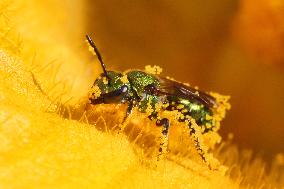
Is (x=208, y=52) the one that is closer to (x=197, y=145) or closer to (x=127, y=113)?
(x=197, y=145)

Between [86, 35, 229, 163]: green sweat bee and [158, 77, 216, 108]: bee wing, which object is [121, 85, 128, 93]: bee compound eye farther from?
[158, 77, 216, 108]: bee wing

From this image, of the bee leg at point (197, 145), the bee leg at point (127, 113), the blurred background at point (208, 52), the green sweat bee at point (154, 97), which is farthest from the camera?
the blurred background at point (208, 52)

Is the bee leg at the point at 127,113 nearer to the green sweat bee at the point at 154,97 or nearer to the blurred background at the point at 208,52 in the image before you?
the green sweat bee at the point at 154,97

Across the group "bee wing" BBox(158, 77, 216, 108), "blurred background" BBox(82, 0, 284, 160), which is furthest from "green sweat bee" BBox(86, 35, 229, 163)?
"blurred background" BBox(82, 0, 284, 160)

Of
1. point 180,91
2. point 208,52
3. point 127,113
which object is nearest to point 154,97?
point 180,91

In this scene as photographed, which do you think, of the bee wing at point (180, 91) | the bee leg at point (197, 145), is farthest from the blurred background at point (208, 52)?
the bee leg at point (197, 145)

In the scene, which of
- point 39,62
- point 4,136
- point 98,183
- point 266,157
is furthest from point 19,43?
point 266,157
